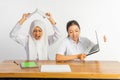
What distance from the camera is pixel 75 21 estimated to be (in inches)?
106

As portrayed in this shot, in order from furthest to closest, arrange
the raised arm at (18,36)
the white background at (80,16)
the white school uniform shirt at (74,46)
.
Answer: the white background at (80,16) → the raised arm at (18,36) → the white school uniform shirt at (74,46)

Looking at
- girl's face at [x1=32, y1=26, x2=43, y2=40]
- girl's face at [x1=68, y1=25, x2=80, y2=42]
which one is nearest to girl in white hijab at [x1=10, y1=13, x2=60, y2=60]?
girl's face at [x1=32, y1=26, x2=43, y2=40]

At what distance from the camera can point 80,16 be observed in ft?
9.05

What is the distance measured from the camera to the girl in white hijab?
8.42 feet

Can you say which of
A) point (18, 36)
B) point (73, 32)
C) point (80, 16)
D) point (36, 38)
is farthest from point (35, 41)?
point (80, 16)

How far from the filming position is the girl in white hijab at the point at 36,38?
257 centimetres

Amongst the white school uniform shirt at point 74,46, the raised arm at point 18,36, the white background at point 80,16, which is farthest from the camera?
the white background at point 80,16

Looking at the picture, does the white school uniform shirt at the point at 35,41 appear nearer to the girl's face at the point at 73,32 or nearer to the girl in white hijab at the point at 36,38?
the girl in white hijab at the point at 36,38

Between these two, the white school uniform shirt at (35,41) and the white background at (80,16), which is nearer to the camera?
the white school uniform shirt at (35,41)

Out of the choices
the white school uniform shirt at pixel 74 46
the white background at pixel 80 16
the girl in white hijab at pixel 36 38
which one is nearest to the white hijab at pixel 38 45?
the girl in white hijab at pixel 36 38

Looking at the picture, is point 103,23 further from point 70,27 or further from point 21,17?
point 21,17

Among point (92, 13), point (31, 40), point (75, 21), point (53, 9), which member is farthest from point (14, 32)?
point (92, 13)

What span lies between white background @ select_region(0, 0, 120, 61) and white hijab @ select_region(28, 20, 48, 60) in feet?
0.36

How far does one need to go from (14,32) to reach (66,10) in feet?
2.05
